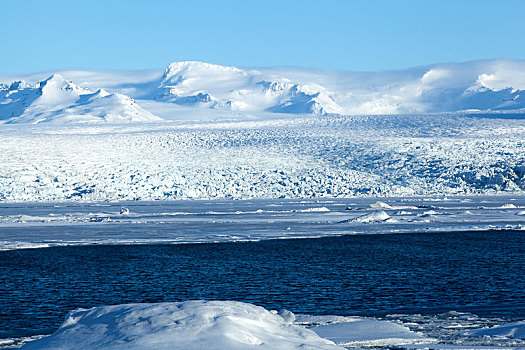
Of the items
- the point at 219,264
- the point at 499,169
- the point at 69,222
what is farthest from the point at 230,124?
the point at 219,264

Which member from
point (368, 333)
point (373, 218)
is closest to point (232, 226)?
point (373, 218)

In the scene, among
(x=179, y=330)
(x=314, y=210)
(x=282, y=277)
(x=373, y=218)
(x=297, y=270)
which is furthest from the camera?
(x=314, y=210)

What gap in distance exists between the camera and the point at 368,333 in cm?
784

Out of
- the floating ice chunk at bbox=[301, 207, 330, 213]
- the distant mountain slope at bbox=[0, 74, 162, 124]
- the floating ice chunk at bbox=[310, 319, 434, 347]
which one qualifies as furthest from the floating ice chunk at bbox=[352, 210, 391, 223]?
the distant mountain slope at bbox=[0, 74, 162, 124]

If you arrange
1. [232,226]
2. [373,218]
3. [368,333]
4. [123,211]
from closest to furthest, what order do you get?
[368,333], [232,226], [373,218], [123,211]

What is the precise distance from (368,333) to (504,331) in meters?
1.36

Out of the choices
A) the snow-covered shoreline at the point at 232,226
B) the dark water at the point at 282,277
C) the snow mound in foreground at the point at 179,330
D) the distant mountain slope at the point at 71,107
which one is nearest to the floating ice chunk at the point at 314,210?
the snow-covered shoreline at the point at 232,226

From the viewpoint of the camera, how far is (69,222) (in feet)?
94.0

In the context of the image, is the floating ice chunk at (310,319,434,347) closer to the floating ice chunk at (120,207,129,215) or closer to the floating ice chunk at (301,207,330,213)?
the floating ice chunk at (301,207,330,213)

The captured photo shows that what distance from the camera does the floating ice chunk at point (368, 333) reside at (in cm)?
745

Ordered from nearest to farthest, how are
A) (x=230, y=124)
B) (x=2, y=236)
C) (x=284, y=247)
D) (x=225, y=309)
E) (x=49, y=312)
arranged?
(x=225, y=309), (x=49, y=312), (x=284, y=247), (x=2, y=236), (x=230, y=124)

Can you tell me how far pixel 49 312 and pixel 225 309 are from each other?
11.8 feet

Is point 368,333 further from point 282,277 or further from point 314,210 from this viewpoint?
point 314,210

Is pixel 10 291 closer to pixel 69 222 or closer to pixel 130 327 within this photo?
pixel 130 327
